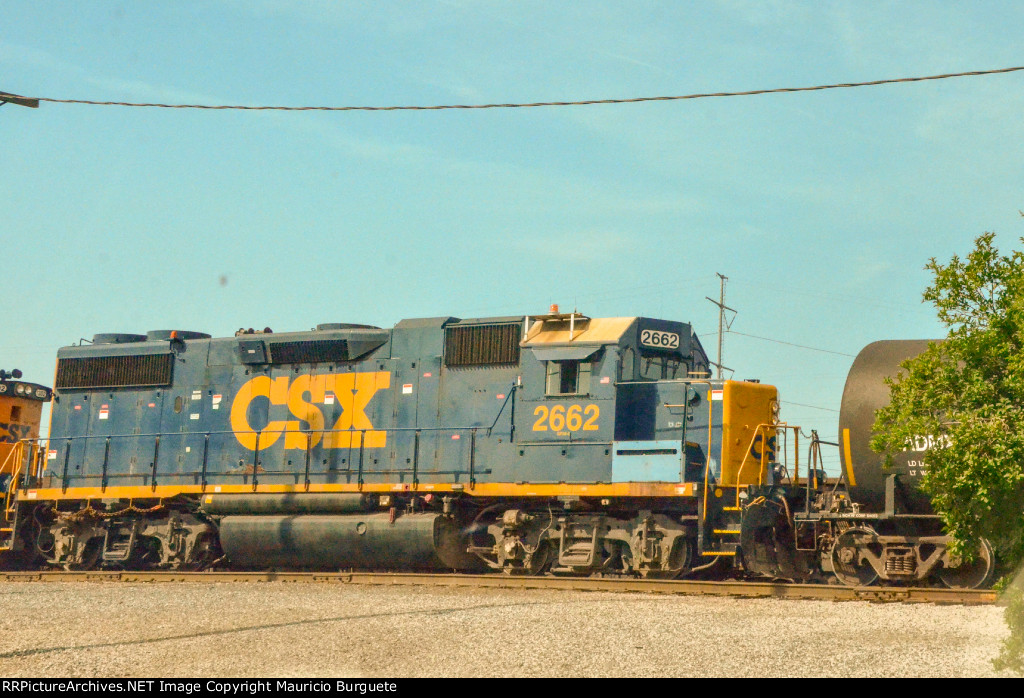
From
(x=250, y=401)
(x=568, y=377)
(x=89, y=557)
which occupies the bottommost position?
(x=89, y=557)

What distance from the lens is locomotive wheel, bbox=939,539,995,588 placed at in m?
12.4

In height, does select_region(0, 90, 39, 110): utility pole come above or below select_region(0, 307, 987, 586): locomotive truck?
above

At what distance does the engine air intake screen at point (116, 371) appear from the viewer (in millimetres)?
17844

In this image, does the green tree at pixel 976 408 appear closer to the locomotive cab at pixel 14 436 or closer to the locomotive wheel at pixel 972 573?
the locomotive wheel at pixel 972 573

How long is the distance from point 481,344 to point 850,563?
18.9 feet

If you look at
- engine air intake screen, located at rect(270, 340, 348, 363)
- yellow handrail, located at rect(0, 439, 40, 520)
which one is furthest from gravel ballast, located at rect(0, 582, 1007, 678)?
yellow handrail, located at rect(0, 439, 40, 520)

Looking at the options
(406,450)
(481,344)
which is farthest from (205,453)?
(481,344)

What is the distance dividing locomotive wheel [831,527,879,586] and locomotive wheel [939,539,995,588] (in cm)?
83

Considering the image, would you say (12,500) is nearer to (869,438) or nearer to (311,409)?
(311,409)

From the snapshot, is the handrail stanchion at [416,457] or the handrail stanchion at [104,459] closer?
the handrail stanchion at [416,457]

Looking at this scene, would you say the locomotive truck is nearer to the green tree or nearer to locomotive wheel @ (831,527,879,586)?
locomotive wheel @ (831,527,879,586)

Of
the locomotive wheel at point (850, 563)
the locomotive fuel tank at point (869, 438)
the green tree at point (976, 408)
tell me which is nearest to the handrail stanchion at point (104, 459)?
the locomotive wheel at point (850, 563)

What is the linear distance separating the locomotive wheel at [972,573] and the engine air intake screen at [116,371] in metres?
12.1

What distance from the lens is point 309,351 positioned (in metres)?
16.7
